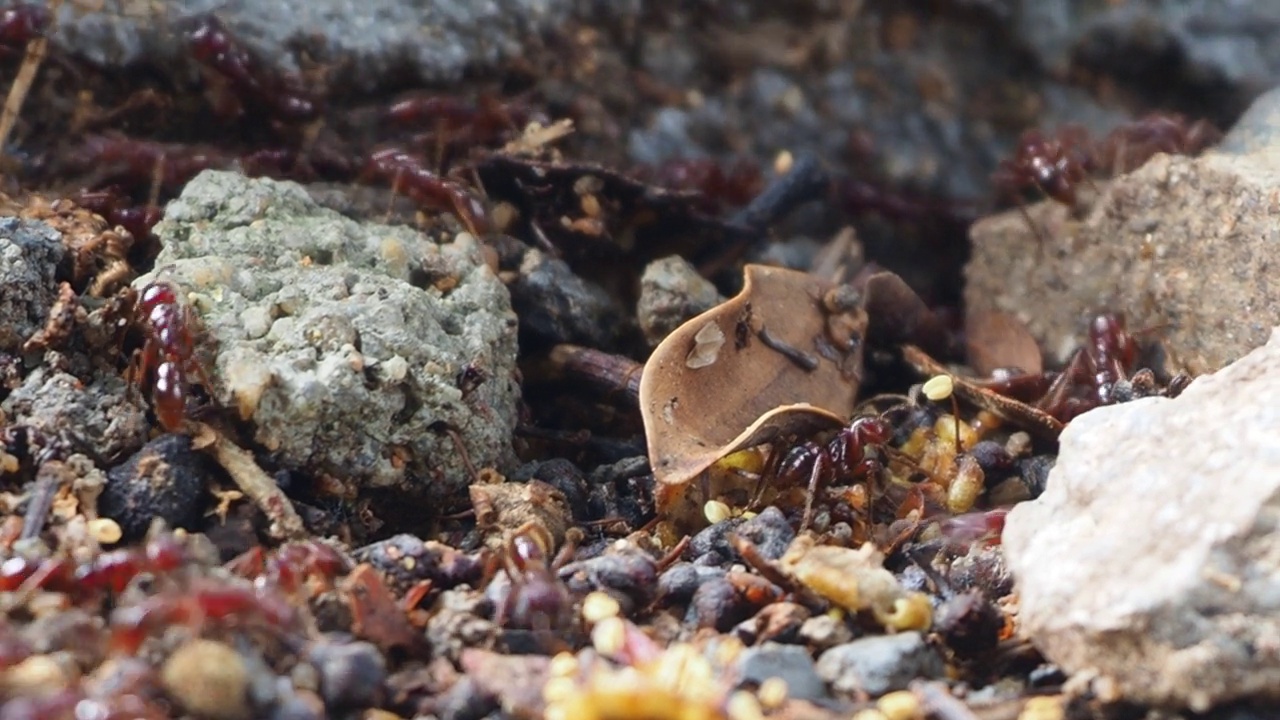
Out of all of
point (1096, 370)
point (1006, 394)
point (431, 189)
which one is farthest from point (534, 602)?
point (1096, 370)

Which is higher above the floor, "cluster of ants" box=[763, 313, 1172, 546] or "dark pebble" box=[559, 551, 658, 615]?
"dark pebble" box=[559, 551, 658, 615]

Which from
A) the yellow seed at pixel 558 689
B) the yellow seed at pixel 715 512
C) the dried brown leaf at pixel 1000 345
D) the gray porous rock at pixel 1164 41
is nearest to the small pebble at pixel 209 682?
the yellow seed at pixel 558 689

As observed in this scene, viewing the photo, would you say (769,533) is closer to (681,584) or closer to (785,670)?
(681,584)

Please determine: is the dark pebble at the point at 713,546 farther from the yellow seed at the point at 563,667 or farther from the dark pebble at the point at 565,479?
the yellow seed at the point at 563,667

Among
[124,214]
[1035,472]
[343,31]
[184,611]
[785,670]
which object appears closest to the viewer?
[184,611]

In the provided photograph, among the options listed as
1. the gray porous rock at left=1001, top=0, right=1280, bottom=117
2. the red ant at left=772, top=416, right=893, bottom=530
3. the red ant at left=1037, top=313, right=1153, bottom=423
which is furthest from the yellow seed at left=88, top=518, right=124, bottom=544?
the gray porous rock at left=1001, top=0, right=1280, bottom=117

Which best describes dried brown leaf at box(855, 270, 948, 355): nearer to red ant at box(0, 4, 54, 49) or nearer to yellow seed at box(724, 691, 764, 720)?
yellow seed at box(724, 691, 764, 720)

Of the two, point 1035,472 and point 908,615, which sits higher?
point 908,615
